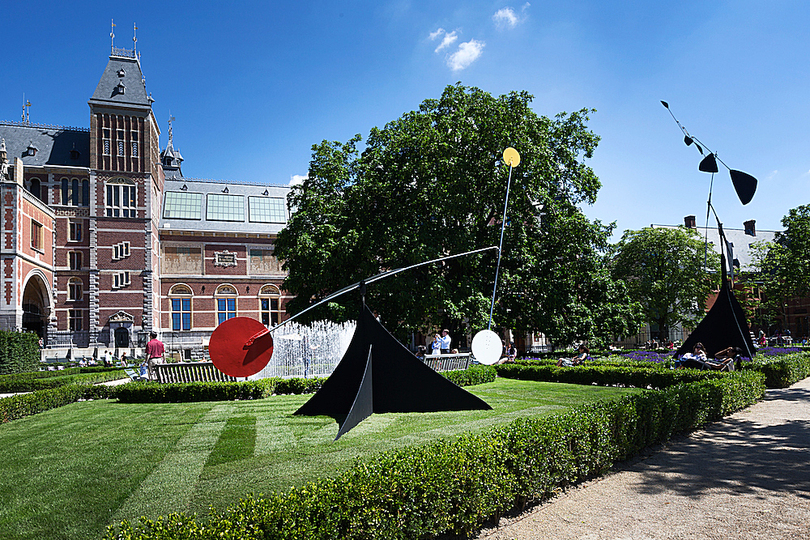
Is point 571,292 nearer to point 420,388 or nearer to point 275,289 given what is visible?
point 420,388

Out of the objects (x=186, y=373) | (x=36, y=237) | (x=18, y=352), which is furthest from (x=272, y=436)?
(x=36, y=237)

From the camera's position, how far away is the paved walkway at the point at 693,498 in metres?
5.50

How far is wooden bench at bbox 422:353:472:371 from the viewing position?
57.2 ft

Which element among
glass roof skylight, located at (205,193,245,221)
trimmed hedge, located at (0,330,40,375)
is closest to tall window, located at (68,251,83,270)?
glass roof skylight, located at (205,193,245,221)

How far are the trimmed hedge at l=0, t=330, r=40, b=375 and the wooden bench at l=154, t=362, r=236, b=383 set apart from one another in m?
14.5

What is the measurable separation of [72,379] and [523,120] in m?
21.3

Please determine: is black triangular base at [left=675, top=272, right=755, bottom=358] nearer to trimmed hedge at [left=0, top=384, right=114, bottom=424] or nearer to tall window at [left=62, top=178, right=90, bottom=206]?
trimmed hedge at [left=0, top=384, right=114, bottom=424]

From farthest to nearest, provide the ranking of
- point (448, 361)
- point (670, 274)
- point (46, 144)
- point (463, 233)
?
1. point (46, 144)
2. point (670, 274)
3. point (463, 233)
4. point (448, 361)

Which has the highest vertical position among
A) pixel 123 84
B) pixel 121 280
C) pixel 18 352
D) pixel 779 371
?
pixel 123 84

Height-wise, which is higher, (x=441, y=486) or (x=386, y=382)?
(x=386, y=382)

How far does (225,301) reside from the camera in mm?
46406

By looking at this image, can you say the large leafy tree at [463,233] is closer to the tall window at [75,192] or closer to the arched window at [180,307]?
the arched window at [180,307]

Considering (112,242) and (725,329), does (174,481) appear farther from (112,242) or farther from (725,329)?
(112,242)

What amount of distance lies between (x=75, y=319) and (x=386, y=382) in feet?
135
